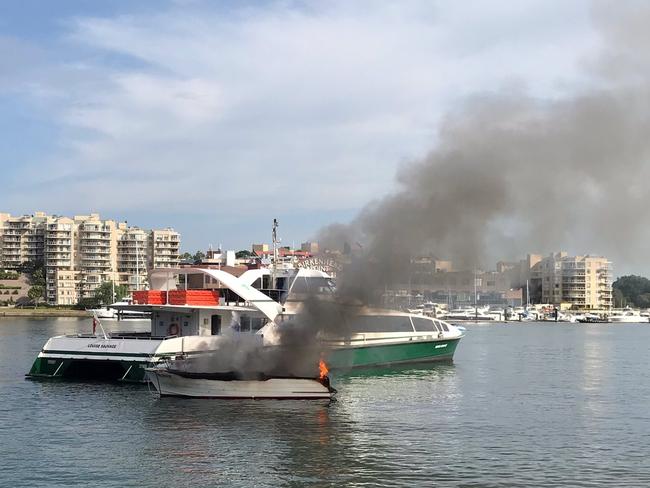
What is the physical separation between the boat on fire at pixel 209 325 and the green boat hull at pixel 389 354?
0.27 feet

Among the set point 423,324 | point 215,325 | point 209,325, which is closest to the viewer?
point 209,325

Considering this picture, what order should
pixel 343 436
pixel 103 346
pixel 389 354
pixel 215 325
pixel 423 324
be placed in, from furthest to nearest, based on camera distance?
pixel 423 324 < pixel 389 354 < pixel 215 325 < pixel 103 346 < pixel 343 436

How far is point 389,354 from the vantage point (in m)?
63.0

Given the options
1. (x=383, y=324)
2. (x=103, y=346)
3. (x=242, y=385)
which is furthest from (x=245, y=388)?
(x=383, y=324)

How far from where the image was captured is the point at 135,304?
56.8 m

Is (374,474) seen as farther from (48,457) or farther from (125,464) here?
(48,457)

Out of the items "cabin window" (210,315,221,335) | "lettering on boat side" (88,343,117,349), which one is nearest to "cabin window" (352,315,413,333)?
"cabin window" (210,315,221,335)

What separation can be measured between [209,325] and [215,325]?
493mm

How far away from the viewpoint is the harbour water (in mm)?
30219

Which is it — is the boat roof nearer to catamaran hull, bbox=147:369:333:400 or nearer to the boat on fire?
the boat on fire

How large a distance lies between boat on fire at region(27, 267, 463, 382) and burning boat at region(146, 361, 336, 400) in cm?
453

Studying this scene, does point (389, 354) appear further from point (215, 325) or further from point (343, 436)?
point (343, 436)

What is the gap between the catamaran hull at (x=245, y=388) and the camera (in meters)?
45.4

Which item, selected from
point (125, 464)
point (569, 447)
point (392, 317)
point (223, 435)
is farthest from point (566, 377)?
point (125, 464)
